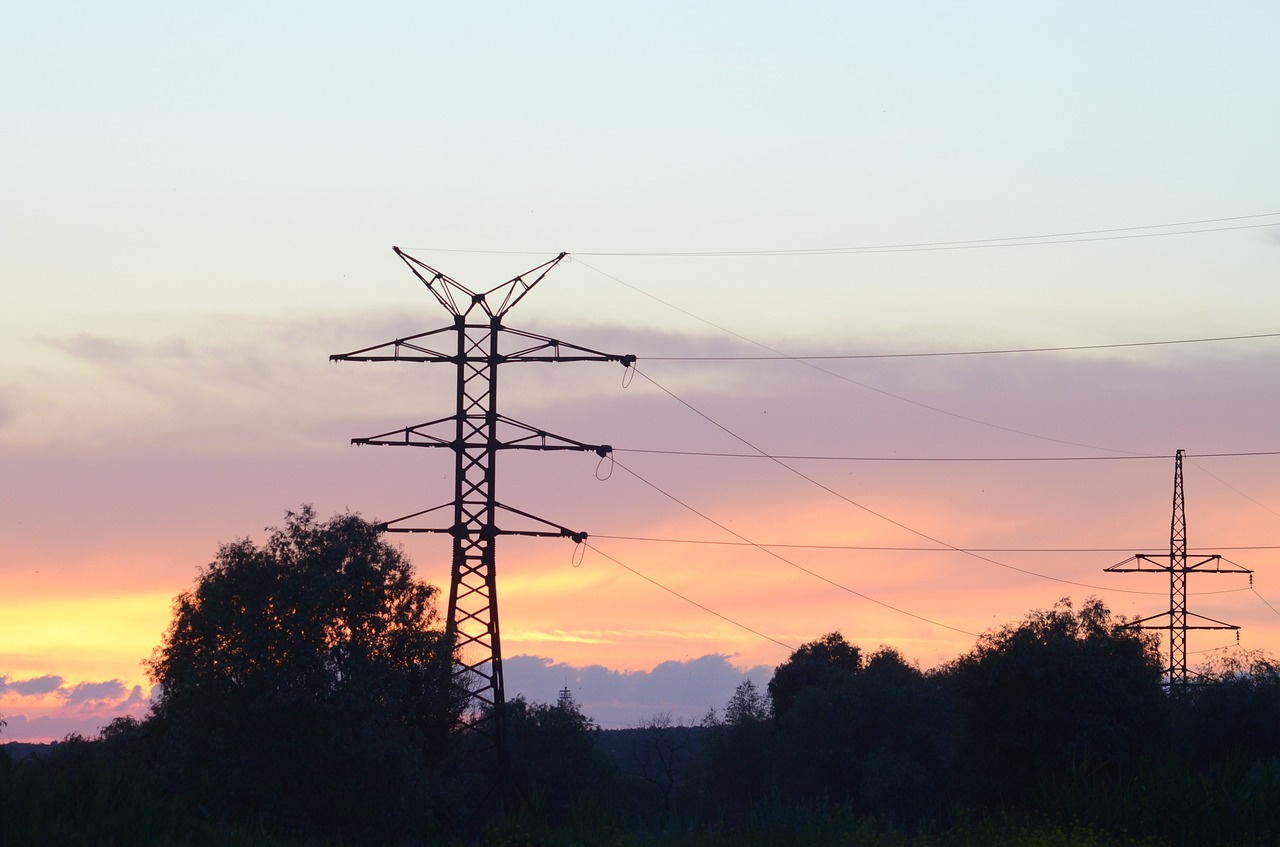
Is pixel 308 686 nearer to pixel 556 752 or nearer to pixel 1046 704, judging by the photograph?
pixel 556 752

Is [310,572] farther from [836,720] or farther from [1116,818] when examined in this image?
[836,720]

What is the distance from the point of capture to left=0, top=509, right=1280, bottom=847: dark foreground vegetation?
32281 millimetres

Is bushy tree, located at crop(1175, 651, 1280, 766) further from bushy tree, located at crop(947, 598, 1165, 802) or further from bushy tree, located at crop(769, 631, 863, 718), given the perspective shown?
bushy tree, located at crop(769, 631, 863, 718)

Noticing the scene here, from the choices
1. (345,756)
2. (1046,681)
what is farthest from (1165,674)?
(345,756)

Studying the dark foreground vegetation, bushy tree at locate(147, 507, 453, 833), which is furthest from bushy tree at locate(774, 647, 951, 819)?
bushy tree at locate(147, 507, 453, 833)

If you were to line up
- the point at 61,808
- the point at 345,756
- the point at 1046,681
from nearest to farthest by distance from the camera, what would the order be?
the point at 61,808, the point at 345,756, the point at 1046,681

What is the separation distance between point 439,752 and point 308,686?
5.98 m

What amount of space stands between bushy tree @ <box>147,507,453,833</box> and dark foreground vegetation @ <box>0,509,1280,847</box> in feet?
0.24

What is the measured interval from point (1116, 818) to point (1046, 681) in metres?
27.5

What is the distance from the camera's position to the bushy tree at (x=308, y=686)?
44.5 meters

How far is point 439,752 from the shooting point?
49.2m

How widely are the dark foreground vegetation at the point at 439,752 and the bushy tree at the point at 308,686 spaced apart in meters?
0.07

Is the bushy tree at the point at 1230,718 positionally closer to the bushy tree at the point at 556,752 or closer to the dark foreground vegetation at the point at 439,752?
the dark foreground vegetation at the point at 439,752

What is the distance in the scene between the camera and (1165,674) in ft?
217
